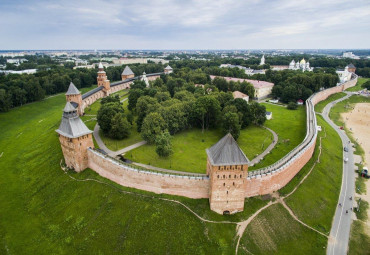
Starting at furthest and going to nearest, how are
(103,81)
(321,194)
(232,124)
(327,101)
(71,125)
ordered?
(327,101)
(103,81)
(232,124)
(71,125)
(321,194)

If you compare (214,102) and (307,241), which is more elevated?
(214,102)

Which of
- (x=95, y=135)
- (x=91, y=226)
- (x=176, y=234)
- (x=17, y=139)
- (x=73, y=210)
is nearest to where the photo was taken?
(x=176, y=234)

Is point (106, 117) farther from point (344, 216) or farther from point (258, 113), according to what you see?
point (344, 216)

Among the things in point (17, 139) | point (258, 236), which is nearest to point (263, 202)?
point (258, 236)

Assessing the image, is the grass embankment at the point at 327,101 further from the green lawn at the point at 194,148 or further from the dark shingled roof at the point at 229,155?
the dark shingled roof at the point at 229,155

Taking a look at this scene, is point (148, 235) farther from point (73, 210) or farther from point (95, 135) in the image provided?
point (95, 135)

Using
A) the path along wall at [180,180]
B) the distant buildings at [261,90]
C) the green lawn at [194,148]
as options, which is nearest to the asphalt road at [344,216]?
the path along wall at [180,180]

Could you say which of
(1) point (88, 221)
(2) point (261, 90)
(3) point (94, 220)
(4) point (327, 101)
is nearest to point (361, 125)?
(4) point (327, 101)
